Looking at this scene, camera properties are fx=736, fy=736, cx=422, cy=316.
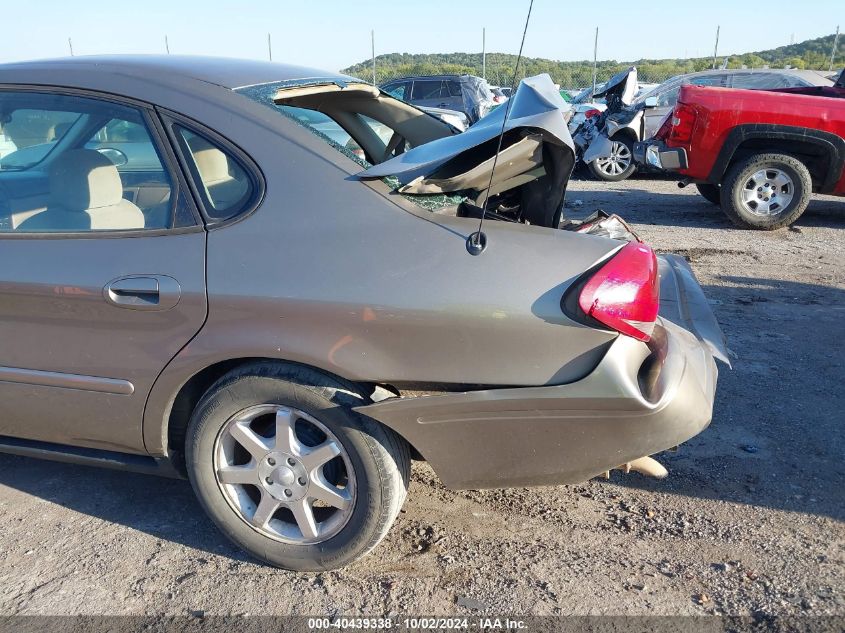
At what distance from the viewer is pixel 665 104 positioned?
11.7 meters

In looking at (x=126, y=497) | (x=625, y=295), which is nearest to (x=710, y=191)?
(x=625, y=295)

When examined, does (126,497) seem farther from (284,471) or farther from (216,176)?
(216,176)

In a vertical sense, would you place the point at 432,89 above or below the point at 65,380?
above

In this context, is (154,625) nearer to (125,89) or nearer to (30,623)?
(30,623)

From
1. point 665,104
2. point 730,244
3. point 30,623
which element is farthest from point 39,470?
point 665,104

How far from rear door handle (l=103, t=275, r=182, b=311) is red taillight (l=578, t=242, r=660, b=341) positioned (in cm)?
135

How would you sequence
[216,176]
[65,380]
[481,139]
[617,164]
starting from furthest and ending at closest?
[617,164], [65,380], [216,176], [481,139]

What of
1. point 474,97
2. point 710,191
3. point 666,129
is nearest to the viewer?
point 666,129

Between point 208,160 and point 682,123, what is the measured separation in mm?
6520

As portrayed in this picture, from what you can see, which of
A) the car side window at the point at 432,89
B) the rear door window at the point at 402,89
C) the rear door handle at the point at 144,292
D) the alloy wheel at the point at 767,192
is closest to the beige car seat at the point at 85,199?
the rear door handle at the point at 144,292

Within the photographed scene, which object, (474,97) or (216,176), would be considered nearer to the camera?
(216,176)

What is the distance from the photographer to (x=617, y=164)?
11.7 meters

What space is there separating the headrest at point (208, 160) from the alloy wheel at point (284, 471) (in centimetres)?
82

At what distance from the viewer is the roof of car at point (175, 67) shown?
2.71 metres
